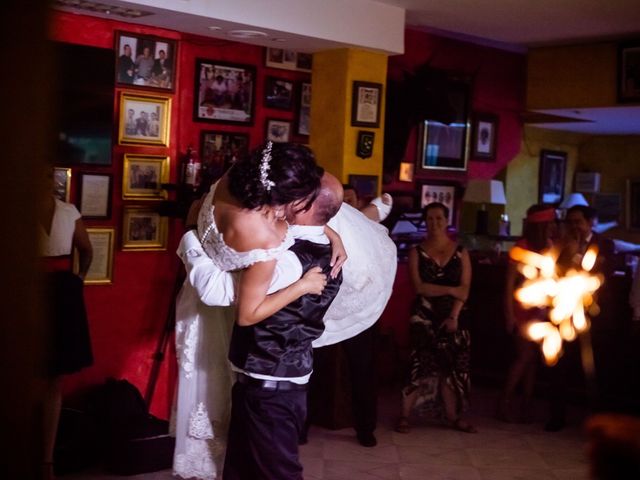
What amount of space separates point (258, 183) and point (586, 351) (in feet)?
3.88

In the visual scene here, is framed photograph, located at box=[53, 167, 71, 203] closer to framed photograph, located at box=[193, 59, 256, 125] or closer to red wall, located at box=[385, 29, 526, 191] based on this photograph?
framed photograph, located at box=[193, 59, 256, 125]

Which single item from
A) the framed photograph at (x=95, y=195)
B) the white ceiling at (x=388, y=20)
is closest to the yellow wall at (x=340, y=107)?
the white ceiling at (x=388, y=20)

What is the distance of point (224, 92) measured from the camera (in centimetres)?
616

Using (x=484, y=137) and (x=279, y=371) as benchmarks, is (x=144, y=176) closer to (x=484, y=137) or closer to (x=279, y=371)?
(x=279, y=371)

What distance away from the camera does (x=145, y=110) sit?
18.8ft

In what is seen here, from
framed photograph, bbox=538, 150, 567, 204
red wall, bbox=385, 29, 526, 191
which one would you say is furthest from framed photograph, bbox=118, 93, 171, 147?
framed photograph, bbox=538, 150, 567, 204

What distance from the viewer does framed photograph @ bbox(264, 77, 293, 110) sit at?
6.44 metres

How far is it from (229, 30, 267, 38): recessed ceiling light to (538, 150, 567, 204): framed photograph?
4.74m

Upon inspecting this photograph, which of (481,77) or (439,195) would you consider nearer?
(439,195)

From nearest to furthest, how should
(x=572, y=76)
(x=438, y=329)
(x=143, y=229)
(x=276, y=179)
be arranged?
1. (x=276, y=179)
2. (x=143, y=229)
3. (x=438, y=329)
4. (x=572, y=76)

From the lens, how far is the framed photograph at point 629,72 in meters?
7.32

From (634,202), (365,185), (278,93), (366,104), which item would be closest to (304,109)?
(278,93)

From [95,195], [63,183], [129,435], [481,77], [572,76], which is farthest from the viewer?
[481,77]

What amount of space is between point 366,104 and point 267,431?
376 cm
